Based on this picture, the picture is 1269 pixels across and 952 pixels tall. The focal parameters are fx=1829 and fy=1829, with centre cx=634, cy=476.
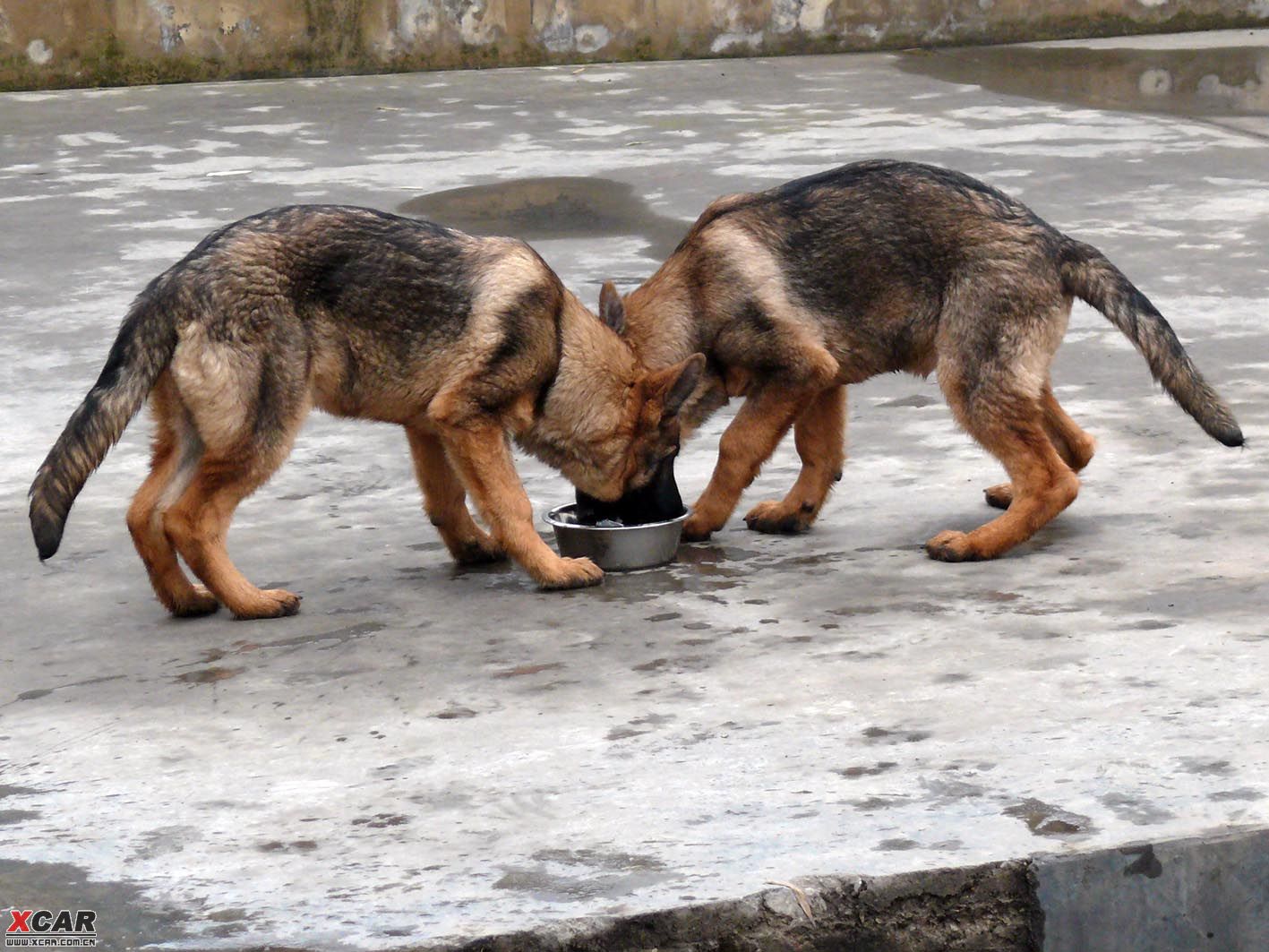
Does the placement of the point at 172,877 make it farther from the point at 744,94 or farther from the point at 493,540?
the point at 744,94

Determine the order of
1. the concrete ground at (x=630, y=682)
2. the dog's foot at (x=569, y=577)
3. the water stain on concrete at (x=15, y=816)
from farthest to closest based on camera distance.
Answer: the dog's foot at (x=569, y=577) < the water stain on concrete at (x=15, y=816) < the concrete ground at (x=630, y=682)

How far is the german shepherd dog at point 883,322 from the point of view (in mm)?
6070

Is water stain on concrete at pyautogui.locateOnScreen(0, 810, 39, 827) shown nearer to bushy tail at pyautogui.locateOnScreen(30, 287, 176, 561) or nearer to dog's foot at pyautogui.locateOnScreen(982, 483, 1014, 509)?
bushy tail at pyautogui.locateOnScreen(30, 287, 176, 561)

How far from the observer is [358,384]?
5.86m

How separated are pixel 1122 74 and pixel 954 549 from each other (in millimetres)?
11694

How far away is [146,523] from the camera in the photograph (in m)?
5.62

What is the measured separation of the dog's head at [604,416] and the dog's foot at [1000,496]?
121cm

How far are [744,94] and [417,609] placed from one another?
1115 centimetres

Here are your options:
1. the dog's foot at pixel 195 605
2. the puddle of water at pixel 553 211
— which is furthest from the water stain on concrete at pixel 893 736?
the puddle of water at pixel 553 211

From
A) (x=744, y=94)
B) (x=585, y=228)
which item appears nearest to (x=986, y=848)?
(x=585, y=228)

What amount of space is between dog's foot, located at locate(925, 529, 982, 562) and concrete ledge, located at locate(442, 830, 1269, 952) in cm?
224

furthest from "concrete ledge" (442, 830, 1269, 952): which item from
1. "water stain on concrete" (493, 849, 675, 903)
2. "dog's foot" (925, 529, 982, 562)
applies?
"dog's foot" (925, 529, 982, 562)

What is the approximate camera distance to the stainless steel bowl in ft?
19.7

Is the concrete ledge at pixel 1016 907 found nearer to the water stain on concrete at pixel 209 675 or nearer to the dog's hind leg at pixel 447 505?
the water stain on concrete at pixel 209 675
